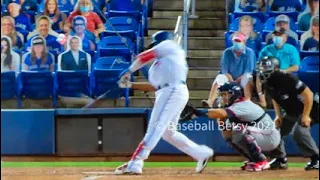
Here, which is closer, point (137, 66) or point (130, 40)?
point (137, 66)

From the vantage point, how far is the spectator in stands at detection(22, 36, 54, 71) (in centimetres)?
411

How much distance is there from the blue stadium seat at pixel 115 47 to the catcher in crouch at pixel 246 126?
0.47 m

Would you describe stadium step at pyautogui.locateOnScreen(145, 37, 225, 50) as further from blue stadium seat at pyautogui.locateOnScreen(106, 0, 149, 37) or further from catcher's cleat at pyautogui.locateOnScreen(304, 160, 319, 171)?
catcher's cleat at pyautogui.locateOnScreen(304, 160, 319, 171)

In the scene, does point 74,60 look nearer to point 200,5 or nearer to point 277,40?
point 200,5

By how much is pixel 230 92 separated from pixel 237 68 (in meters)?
0.13

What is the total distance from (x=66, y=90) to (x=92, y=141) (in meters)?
0.31

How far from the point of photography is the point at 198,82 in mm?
3980

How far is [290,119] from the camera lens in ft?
12.7

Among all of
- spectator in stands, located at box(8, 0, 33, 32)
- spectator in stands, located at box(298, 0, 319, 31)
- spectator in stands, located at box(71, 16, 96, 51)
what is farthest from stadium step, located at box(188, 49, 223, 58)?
spectator in stands, located at box(8, 0, 33, 32)

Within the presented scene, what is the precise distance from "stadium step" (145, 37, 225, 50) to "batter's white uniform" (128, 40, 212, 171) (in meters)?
0.22

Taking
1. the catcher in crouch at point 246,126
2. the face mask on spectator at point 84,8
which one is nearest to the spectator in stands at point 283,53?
the catcher in crouch at point 246,126

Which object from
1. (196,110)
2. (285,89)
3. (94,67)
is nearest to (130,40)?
(94,67)

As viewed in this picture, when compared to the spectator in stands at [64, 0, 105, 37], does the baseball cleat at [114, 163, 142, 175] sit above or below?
below

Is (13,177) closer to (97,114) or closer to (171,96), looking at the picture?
(97,114)
